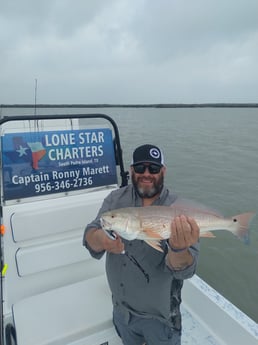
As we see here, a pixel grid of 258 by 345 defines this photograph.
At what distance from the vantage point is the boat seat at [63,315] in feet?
9.20

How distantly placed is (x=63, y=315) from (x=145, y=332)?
885 millimetres

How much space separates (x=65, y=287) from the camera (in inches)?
133

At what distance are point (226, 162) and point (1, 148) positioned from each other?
1442 centimetres

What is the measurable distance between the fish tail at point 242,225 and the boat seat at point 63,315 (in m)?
1.56

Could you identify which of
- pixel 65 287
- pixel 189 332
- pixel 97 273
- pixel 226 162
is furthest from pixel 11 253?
pixel 226 162

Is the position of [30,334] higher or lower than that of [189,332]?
higher

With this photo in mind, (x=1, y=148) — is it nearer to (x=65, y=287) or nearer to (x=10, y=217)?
(x=10, y=217)

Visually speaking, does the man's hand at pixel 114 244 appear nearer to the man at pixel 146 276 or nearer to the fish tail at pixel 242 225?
the man at pixel 146 276

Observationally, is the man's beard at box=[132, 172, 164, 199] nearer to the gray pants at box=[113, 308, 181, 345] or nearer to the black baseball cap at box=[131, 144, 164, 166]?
the black baseball cap at box=[131, 144, 164, 166]

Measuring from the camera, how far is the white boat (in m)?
2.98

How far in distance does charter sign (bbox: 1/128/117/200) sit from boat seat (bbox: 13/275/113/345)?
111cm

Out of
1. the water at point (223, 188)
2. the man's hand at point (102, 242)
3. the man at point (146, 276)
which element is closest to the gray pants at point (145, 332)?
the man at point (146, 276)

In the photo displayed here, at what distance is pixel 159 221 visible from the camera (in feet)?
6.87

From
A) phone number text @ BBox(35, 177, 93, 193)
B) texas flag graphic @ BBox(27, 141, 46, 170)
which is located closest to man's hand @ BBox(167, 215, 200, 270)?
phone number text @ BBox(35, 177, 93, 193)
